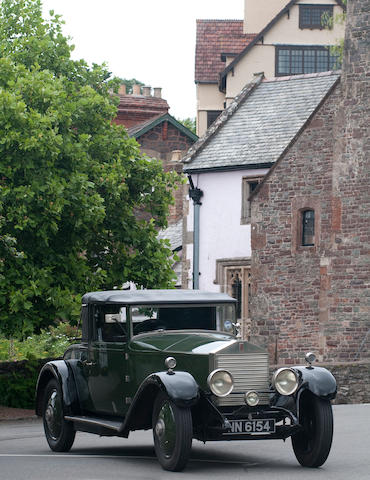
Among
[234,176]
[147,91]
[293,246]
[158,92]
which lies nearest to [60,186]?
[293,246]

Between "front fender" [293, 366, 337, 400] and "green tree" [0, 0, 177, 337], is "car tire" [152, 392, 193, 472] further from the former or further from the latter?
"green tree" [0, 0, 177, 337]

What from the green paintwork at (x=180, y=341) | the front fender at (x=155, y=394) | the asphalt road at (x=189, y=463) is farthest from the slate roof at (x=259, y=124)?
the front fender at (x=155, y=394)

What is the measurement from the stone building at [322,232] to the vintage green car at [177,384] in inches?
642

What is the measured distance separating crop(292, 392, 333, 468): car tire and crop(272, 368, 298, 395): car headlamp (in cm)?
20

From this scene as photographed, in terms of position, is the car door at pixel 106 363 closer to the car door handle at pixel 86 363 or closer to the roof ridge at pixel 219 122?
the car door handle at pixel 86 363

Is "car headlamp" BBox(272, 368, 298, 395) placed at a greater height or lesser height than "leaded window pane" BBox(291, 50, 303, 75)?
lesser

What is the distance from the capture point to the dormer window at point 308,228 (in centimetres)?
3288

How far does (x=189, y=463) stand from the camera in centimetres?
1288

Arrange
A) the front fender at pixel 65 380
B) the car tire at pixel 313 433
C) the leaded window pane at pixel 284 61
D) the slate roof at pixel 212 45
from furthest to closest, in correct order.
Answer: the slate roof at pixel 212 45 < the leaded window pane at pixel 284 61 < the front fender at pixel 65 380 < the car tire at pixel 313 433

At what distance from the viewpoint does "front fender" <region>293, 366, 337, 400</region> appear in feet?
41.2

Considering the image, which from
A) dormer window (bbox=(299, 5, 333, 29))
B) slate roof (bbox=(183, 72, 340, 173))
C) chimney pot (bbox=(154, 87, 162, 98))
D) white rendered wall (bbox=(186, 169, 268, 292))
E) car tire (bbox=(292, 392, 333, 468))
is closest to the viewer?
car tire (bbox=(292, 392, 333, 468))

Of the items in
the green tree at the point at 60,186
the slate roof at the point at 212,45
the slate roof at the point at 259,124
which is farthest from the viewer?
the slate roof at the point at 212,45

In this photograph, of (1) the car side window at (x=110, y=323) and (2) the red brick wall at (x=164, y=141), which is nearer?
(1) the car side window at (x=110, y=323)

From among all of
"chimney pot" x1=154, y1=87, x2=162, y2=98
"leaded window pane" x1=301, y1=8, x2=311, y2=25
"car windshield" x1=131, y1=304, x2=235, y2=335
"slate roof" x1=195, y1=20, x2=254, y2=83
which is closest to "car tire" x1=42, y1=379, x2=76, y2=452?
"car windshield" x1=131, y1=304, x2=235, y2=335
